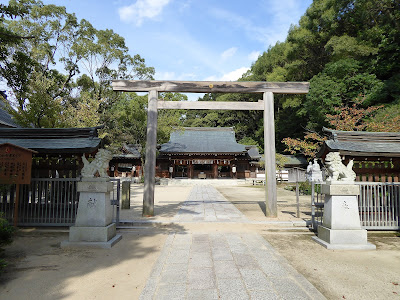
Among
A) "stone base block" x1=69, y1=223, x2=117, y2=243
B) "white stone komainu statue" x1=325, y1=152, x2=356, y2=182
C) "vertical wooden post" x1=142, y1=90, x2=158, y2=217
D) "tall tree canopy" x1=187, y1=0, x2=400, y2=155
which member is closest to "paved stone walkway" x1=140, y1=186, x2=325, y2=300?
"stone base block" x1=69, y1=223, x2=117, y2=243

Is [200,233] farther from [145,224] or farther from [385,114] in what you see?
[385,114]

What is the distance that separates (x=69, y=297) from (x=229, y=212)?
5.92 meters

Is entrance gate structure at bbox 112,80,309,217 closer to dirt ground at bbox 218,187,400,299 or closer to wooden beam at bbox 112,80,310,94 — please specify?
wooden beam at bbox 112,80,310,94

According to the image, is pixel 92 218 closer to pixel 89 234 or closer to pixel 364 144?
pixel 89 234

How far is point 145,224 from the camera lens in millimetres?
6508

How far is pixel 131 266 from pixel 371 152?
274 inches

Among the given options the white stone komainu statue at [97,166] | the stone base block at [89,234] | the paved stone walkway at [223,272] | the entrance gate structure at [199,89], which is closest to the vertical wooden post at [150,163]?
the entrance gate structure at [199,89]

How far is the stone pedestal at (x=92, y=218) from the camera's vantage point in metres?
4.75

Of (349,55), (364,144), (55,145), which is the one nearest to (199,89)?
(55,145)

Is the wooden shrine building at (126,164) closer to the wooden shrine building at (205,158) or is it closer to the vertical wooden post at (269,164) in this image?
the wooden shrine building at (205,158)

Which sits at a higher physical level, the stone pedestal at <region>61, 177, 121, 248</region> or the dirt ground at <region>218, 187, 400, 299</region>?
the stone pedestal at <region>61, 177, 121, 248</region>

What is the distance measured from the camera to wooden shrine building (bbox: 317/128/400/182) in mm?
6699

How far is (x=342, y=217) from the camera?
4.80 metres

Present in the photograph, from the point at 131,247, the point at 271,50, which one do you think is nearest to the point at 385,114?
the point at 131,247
